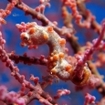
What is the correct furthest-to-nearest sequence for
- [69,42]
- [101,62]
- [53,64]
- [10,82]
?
[101,62]
[69,42]
[10,82]
[53,64]

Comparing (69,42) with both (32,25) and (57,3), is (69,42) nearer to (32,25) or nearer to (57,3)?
(57,3)

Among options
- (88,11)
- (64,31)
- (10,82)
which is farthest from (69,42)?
(10,82)

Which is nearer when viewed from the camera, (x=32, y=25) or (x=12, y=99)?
(x=12, y=99)

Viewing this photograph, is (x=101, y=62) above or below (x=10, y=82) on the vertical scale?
above

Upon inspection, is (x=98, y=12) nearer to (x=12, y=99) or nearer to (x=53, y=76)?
(x=53, y=76)

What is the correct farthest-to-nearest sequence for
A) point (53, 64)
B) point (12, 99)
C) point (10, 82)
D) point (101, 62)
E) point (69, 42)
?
point (101, 62) → point (69, 42) → point (10, 82) → point (53, 64) → point (12, 99)

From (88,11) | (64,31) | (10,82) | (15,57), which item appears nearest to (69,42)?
(64,31)

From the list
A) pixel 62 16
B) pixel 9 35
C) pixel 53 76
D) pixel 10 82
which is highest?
pixel 62 16

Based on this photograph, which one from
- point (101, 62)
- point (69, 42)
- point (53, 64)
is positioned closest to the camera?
point (53, 64)

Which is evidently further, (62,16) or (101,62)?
(101,62)
